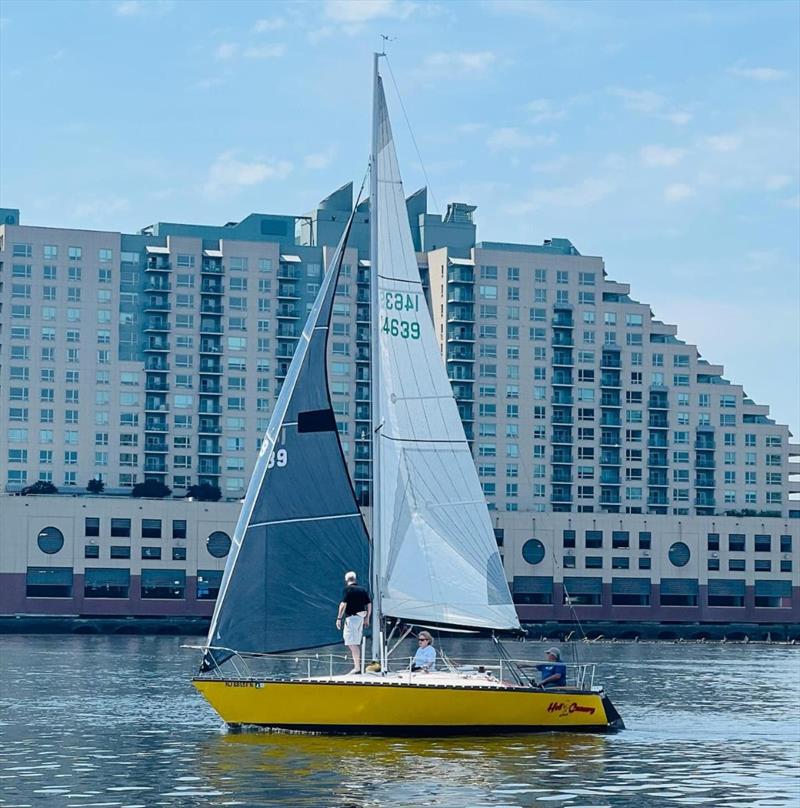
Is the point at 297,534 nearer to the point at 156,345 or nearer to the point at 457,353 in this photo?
the point at 156,345

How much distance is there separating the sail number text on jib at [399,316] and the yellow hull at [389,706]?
8813 mm

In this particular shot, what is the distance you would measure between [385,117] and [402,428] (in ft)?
25.1

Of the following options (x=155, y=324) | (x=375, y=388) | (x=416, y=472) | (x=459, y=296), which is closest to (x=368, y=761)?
(x=416, y=472)

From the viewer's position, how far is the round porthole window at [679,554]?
176 m

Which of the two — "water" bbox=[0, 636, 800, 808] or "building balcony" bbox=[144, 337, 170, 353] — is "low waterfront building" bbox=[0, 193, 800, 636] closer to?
"building balcony" bbox=[144, 337, 170, 353]

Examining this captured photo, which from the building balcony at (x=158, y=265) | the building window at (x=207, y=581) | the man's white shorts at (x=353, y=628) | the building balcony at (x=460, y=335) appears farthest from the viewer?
the building balcony at (x=460, y=335)

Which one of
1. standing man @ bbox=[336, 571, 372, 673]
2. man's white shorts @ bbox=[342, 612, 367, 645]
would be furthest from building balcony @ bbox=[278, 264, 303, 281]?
man's white shorts @ bbox=[342, 612, 367, 645]

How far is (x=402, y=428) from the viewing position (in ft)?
136

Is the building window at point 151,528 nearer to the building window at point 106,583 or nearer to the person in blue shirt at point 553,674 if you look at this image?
the building window at point 106,583

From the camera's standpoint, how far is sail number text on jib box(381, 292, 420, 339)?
41750 millimetres

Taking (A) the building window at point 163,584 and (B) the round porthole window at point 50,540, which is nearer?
(B) the round porthole window at point 50,540

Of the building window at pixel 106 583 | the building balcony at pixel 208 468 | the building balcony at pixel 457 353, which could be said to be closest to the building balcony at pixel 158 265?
the building balcony at pixel 208 468

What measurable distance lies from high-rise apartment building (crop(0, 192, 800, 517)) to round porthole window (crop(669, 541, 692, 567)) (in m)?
9.47

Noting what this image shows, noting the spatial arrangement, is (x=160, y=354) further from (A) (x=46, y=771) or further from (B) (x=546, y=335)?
(A) (x=46, y=771)
